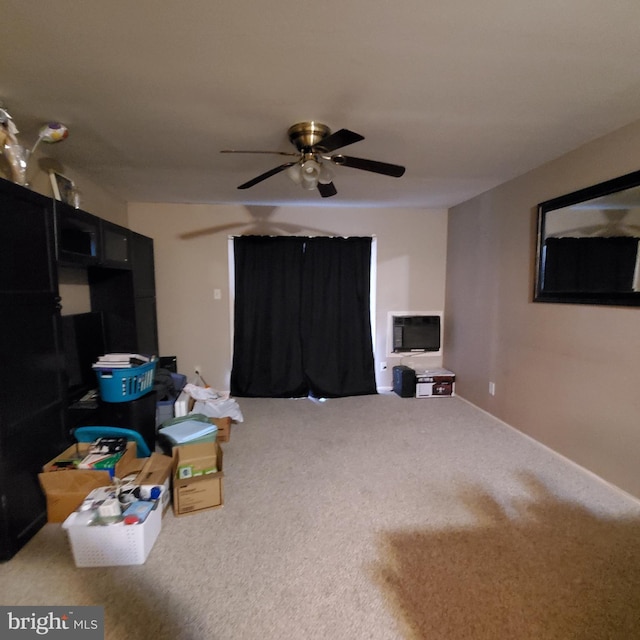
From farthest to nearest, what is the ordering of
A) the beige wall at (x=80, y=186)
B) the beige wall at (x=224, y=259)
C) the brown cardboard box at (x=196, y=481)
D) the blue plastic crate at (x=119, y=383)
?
the beige wall at (x=224, y=259) < the blue plastic crate at (x=119, y=383) < the beige wall at (x=80, y=186) < the brown cardboard box at (x=196, y=481)

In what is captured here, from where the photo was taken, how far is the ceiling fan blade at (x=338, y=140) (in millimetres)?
1591

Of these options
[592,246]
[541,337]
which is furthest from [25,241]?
[541,337]

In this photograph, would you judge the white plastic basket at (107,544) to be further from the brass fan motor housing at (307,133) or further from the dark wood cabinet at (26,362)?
the brass fan motor housing at (307,133)

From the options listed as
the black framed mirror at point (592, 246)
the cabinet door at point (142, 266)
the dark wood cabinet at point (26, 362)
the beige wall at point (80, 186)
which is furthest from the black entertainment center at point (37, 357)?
the black framed mirror at point (592, 246)

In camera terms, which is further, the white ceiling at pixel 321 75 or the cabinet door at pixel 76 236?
the cabinet door at pixel 76 236

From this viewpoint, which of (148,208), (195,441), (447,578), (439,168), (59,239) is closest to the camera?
(447,578)

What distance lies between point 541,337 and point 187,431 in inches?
114

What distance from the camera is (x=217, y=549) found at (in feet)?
5.44

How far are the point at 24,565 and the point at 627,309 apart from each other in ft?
11.6

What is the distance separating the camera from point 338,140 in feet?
5.51

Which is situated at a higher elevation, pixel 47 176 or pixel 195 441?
pixel 47 176

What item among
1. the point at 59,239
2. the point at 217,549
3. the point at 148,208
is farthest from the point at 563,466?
the point at 148,208

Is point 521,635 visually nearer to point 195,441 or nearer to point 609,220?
point 195,441

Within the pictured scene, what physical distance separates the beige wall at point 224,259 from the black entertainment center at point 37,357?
1282 millimetres
